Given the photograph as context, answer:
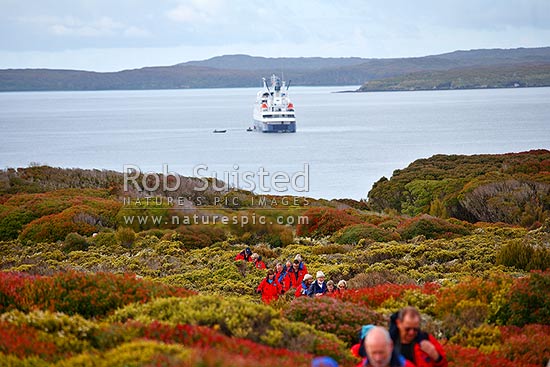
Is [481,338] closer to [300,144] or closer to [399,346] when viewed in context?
[399,346]

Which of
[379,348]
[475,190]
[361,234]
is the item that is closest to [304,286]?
[379,348]

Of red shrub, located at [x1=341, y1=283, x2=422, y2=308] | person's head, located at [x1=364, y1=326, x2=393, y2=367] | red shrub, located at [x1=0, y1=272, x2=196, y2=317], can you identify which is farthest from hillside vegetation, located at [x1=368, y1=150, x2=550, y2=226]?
person's head, located at [x1=364, y1=326, x2=393, y2=367]

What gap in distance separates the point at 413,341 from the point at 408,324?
220 mm

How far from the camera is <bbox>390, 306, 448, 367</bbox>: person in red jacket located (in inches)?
235

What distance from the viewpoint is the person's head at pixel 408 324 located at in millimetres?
5930

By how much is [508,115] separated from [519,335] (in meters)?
134

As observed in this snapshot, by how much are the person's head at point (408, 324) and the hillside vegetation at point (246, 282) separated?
0.88 m

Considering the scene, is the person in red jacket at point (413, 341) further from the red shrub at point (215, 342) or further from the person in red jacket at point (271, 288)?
the person in red jacket at point (271, 288)

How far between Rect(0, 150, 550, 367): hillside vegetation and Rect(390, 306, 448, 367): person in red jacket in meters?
0.84

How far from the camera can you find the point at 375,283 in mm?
13438

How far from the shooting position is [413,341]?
Answer: 19.9 feet

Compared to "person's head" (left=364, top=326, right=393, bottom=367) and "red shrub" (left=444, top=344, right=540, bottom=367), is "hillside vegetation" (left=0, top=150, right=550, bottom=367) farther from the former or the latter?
"person's head" (left=364, top=326, right=393, bottom=367)

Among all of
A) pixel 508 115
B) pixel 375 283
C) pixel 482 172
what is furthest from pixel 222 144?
pixel 375 283

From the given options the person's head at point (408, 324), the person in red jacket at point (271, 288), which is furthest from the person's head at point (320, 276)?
the person's head at point (408, 324)
